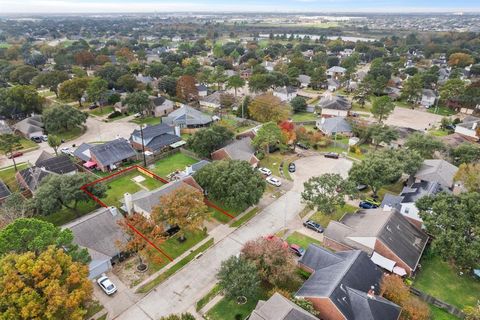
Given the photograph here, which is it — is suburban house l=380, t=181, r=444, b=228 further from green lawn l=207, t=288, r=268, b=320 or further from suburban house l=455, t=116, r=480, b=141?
suburban house l=455, t=116, r=480, b=141

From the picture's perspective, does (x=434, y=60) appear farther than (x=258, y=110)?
Yes

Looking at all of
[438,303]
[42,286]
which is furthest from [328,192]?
[42,286]

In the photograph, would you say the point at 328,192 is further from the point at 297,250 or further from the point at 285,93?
the point at 285,93

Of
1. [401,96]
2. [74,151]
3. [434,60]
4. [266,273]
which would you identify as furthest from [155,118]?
[434,60]

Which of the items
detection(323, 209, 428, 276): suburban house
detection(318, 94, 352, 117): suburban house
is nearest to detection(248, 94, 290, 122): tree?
detection(318, 94, 352, 117): suburban house

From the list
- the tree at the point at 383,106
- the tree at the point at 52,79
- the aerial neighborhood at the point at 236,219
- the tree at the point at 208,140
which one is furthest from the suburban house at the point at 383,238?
the tree at the point at 52,79

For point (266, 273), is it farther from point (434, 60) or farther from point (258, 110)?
point (434, 60)

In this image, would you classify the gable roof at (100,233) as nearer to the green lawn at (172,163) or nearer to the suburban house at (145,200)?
the suburban house at (145,200)
